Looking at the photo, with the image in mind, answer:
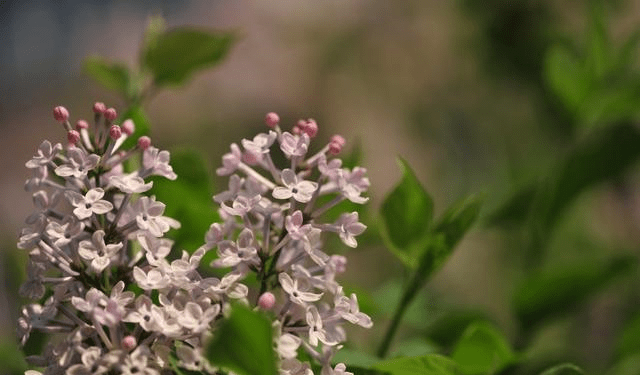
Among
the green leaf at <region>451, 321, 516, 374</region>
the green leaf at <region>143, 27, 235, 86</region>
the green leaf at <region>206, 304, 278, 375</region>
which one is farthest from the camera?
the green leaf at <region>143, 27, 235, 86</region>

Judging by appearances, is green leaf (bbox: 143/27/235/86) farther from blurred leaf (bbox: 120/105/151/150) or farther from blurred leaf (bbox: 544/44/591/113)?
blurred leaf (bbox: 544/44/591/113)

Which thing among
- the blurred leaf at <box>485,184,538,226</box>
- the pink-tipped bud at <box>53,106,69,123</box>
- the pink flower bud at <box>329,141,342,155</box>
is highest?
the pink-tipped bud at <box>53,106,69,123</box>

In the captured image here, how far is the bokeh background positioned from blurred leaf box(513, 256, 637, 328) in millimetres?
28

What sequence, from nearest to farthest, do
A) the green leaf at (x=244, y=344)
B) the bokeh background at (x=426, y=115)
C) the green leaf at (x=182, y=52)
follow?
the green leaf at (x=244, y=344) < the green leaf at (x=182, y=52) < the bokeh background at (x=426, y=115)

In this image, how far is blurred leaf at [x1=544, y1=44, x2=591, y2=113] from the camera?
0.52 meters

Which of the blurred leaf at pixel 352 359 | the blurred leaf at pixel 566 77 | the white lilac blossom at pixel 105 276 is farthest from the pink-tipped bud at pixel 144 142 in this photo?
the blurred leaf at pixel 566 77

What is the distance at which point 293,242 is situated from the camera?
0.97ft

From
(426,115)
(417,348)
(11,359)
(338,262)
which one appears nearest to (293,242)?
(338,262)

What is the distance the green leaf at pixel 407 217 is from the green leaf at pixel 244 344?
0.15 m

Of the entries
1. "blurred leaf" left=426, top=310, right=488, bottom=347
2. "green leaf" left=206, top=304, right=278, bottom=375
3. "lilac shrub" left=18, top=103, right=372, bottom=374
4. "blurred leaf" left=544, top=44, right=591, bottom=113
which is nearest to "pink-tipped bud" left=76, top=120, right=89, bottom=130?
"lilac shrub" left=18, top=103, right=372, bottom=374

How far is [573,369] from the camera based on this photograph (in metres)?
0.31

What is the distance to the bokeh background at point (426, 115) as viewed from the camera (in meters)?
0.71

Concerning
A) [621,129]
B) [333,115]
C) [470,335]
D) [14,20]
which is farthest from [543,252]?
[14,20]

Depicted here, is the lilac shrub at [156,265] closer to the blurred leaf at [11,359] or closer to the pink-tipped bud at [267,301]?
the pink-tipped bud at [267,301]
